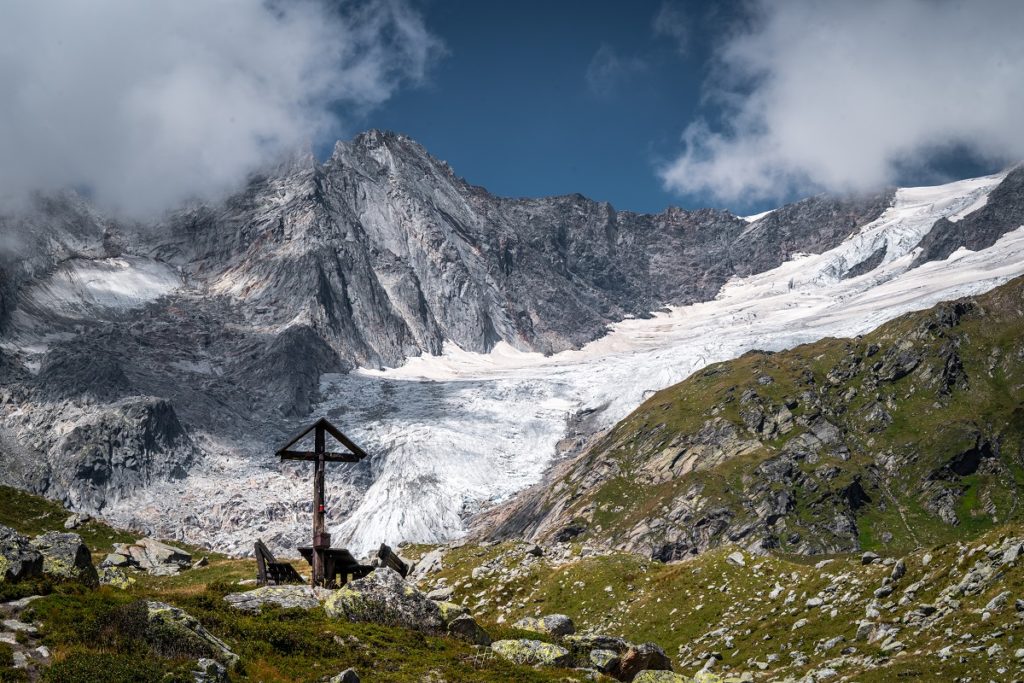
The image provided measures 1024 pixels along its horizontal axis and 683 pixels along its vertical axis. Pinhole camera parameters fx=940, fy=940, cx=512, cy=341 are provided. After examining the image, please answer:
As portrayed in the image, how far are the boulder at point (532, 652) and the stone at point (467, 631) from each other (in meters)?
0.83

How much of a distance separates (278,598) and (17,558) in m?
7.73

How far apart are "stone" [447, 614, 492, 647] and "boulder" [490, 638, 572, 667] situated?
83cm

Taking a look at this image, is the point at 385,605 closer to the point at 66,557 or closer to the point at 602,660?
the point at 602,660

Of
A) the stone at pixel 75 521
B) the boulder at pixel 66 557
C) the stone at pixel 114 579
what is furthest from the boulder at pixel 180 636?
the stone at pixel 75 521

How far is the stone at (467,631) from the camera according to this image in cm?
3019

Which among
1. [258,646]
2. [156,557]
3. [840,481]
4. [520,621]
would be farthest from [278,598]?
[840,481]

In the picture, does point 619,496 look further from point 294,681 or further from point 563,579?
point 294,681

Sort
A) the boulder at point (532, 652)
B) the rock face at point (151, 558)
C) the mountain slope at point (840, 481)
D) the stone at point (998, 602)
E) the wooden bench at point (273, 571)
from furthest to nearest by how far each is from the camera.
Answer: the mountain slope at point (840, 481) < the rock face at point (151, 558) < the wooden bench at point (273, 571) < the stone at point (998, 602) < the boulder at point (532, 652)

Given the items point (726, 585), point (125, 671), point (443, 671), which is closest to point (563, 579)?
point (726, 585)

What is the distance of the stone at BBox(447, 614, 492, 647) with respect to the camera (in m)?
30.2

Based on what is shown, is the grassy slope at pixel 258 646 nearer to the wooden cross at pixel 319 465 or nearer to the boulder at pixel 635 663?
the boulder at pixel 635 663

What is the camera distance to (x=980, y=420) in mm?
181500

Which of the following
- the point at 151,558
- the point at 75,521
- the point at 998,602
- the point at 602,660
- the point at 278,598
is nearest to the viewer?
the point at 602,660

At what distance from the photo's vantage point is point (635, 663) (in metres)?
29.8
